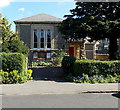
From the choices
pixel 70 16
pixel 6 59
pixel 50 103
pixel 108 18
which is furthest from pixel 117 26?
pixel 50 103

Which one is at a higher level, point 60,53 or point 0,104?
point 60,53

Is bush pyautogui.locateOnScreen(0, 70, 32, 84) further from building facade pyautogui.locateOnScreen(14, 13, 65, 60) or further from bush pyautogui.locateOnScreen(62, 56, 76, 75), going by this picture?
building facade pyautogui.locateOnScreen(14, 13, 65, 60)

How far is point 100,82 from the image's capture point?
13555 mm

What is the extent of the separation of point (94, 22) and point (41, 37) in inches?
543

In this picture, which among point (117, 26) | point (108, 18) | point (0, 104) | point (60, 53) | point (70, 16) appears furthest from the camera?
point (60, 53)

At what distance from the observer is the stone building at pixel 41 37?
2898 centimetres

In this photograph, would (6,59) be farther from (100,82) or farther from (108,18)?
(108,18)

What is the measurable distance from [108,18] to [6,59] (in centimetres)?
858

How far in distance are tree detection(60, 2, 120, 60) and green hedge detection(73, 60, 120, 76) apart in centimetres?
290

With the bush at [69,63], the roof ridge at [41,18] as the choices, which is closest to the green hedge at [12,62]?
the bush at [69,63]

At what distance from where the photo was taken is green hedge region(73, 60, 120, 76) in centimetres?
1415

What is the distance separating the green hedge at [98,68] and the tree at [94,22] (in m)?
2.90

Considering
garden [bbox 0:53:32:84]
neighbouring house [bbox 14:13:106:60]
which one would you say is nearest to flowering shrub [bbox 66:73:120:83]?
garden [bbox 0:53:32:84]

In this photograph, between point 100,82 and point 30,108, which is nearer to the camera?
point 30,108
